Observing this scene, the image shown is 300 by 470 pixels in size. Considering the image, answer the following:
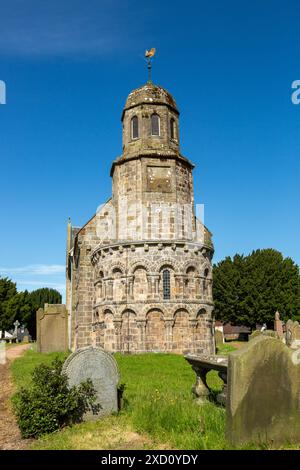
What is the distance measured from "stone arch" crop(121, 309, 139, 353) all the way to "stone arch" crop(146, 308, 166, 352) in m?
0.68

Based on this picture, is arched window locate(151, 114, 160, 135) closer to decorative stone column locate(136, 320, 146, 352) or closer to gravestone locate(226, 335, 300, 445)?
decorative stone column locate(136, 320, 146, 352)

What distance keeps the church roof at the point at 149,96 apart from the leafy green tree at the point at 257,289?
26473 mm

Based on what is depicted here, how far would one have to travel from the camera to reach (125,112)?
27359 mm

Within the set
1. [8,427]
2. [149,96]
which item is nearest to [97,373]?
[8,427]

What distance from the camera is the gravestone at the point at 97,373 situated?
838 cm

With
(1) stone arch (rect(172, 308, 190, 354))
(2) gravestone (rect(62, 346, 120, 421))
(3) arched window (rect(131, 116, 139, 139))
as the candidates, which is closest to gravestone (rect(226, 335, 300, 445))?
(2) gravestone (rect(62, 346, 120, 421))

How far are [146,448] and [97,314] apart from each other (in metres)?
18.4

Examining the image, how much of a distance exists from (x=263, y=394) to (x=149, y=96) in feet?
76.8

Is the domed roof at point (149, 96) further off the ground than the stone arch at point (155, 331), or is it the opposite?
the domed roof at point (149, 96)

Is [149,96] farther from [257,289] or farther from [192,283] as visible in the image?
[257,289]

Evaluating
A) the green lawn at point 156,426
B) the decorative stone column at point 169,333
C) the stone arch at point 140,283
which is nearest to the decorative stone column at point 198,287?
the decorative stone column at point 169,333

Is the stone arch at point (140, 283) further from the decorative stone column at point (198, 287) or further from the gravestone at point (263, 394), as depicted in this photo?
A: the gravestone at point (263, 394)

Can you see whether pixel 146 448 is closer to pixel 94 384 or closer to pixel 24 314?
pixel 94 384

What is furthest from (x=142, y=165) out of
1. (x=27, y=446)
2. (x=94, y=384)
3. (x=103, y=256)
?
(x=27, y=446)
